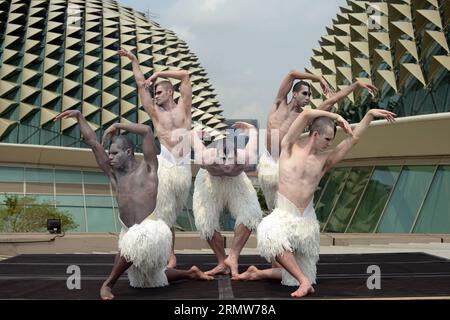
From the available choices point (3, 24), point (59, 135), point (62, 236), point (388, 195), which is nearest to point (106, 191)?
point (59, 135)

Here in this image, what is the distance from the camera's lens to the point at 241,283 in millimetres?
5441

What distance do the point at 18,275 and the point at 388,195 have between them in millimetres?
13906

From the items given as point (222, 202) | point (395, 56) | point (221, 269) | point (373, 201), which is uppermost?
point (222, 202)

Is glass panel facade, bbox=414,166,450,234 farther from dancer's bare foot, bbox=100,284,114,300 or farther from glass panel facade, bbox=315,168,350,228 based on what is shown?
dancer's bare foot, bbox=100,284,114,300

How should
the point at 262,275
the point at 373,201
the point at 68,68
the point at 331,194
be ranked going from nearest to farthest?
the point at 262,275, the point at 373,201, the point at 331,194, the point at 68,68

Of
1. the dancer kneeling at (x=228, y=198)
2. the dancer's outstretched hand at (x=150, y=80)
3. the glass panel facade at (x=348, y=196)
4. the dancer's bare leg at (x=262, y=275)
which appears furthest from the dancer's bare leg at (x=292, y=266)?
the glass panel facade at (x=348, y=196)

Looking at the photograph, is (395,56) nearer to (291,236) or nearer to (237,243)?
(237,243)

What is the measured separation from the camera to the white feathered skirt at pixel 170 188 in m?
6.35

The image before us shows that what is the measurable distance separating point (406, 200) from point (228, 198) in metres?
12.2

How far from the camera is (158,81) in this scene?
21.6 ft

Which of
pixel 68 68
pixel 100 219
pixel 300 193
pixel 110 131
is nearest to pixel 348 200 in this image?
pixel 100 219

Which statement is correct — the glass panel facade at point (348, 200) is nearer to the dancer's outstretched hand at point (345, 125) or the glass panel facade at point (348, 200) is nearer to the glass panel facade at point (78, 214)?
the glass panel facade at point (78, 214)

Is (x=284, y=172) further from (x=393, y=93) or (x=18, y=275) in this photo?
(x=393, y=93)

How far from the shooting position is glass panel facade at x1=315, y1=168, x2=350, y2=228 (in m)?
20.9
